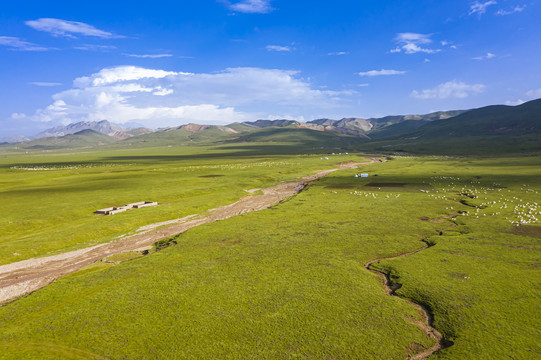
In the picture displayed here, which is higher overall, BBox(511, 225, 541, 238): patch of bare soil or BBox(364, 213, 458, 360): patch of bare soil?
BBox(511, 225, 541, 238): patch of bare soil

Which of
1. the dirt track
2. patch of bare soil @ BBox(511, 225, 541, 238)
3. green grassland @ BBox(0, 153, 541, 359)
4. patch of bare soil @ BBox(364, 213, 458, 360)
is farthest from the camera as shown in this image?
patch of bare soil @ BBox(511, 225, 541, 238)

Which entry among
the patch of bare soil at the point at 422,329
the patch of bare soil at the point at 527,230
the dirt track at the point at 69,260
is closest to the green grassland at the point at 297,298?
the patch of bare soil at the point at 527,230

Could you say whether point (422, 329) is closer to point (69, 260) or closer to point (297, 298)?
point (297, 298)

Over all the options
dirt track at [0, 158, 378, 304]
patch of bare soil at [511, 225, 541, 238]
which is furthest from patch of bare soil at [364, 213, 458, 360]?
dirt track at [0, 158, 378, 304]

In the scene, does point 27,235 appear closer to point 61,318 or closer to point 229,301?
point 61,318

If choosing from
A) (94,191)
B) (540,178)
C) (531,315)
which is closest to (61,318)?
(531,315)

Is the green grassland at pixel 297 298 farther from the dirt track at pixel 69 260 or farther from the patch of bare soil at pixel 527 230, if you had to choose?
the dirt track at pixel 69 260

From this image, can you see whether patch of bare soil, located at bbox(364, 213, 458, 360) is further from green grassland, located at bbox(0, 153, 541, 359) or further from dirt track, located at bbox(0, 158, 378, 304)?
dirt track, located at bbox(0, 158, 378, 304)

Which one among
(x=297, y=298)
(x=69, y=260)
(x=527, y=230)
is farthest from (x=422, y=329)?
(x=69, y=260)

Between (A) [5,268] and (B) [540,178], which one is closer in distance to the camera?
(A) [5,268]
